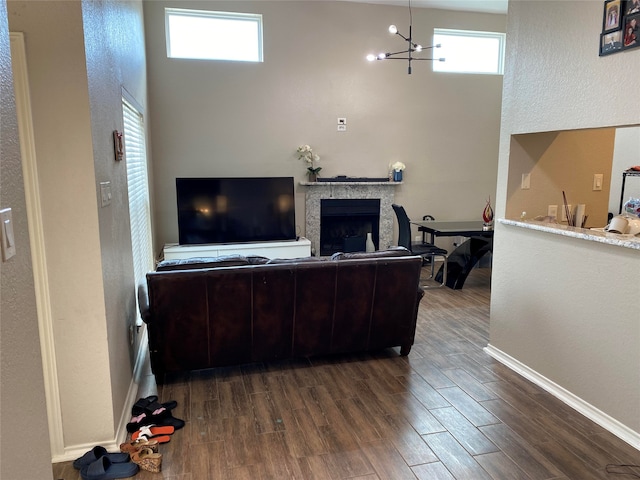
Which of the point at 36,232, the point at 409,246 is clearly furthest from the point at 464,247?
the point at 36,232

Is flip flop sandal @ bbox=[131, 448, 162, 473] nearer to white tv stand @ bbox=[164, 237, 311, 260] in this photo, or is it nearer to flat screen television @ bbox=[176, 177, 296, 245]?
white tv stand @ bbox=[164, 237, 311, 260]

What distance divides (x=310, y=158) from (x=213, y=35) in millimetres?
2034

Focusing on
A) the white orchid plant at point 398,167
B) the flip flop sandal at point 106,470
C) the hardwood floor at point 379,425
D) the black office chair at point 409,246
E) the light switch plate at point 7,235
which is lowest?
the hardwood floor at point 379,425

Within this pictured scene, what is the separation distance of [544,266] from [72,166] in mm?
2887

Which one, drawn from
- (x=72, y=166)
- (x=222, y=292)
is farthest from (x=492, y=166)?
(x=72, y=166)

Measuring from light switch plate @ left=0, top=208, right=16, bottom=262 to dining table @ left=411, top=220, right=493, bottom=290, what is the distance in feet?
15.7

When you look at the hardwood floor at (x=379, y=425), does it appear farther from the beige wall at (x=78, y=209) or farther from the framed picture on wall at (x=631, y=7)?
the framed picture on wall at (x=631, y=7)

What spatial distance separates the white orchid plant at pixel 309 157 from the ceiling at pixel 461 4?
6.97 feet

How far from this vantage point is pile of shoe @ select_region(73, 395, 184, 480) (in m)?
2.19

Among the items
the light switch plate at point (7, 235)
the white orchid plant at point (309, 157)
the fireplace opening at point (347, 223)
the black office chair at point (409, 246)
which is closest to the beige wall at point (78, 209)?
the light switch plate at point (7, 235)

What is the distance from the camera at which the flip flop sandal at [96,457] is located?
2.24 m

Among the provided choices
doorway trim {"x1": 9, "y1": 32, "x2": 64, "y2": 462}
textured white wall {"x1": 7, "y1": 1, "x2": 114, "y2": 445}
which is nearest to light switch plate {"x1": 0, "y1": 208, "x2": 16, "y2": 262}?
doorway trim {"x1": 9, "y1": 32, "x2": 64, "y2": 462}

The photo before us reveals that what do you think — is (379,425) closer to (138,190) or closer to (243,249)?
(138,190)

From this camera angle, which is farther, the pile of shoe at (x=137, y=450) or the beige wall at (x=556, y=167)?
the beige wall at (x=556, y=167)
